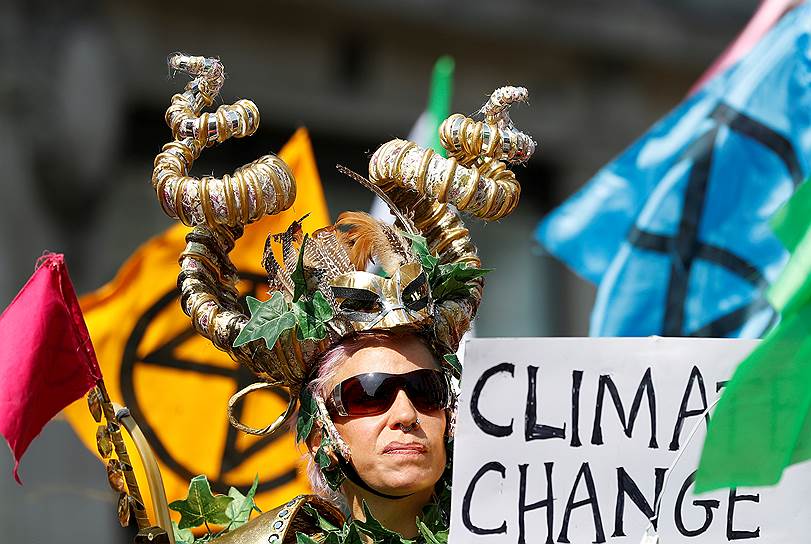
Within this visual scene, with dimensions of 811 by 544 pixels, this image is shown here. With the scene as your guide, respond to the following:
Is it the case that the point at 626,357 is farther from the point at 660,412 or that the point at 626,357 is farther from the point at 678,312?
the point at 678,312

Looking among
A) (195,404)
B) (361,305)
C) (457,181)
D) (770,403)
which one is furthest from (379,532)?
(195,404)

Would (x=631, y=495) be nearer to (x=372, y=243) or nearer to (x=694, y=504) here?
(x=694, y=504)

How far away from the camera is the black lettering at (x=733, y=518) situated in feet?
10.2

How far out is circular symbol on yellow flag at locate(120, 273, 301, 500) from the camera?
5.19m

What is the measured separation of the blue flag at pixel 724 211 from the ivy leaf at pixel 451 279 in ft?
6.17

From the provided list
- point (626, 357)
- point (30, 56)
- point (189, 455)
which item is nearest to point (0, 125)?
point (30, 56)

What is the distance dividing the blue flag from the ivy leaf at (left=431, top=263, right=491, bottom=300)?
74.0 inches

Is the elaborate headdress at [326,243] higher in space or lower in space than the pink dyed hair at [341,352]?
higher

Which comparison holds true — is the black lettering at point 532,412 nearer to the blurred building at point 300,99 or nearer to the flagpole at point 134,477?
the flagpole at point 134,477

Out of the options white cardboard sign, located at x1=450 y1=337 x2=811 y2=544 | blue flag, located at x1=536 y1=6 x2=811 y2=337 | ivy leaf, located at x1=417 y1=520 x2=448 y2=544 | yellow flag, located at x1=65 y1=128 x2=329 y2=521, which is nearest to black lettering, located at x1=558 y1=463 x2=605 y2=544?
white cardboard sign, located at x1=450 y1=337 x2=811 y2=544

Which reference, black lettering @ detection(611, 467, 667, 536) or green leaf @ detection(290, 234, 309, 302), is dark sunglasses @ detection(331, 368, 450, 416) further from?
black lettering @ detection(611, 467, 667, 536)

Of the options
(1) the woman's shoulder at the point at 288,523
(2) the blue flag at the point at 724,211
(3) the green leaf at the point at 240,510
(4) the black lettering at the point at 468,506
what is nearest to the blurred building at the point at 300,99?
(2) the blue flag at the point at 724,211

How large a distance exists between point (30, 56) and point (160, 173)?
16.6 ft

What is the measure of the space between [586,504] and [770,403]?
529 millimetres
